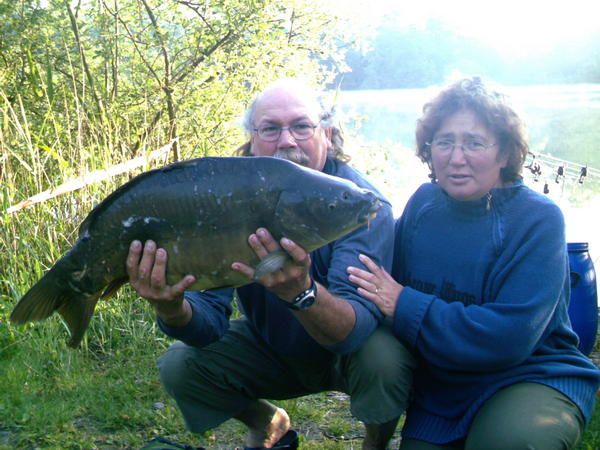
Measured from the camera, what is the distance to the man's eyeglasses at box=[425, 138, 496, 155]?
93.4 inches

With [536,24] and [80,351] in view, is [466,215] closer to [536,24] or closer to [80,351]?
[80,351]

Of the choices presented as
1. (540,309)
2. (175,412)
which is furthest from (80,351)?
(540,309)

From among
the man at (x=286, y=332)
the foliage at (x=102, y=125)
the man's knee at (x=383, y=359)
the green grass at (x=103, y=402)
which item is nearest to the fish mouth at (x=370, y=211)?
the man at (x=286, y=332)

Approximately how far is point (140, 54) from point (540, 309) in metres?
5.03

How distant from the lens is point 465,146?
2.39 m

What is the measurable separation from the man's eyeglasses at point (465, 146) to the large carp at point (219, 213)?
0.47 m

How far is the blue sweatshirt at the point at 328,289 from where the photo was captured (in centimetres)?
228

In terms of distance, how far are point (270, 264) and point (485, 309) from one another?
0.68 m

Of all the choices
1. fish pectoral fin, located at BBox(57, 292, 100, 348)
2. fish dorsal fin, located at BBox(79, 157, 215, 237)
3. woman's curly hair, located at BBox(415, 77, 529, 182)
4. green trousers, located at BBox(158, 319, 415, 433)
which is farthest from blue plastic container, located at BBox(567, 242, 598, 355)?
fish pectoral fin, located at BBox(57, 292, 100, 348)

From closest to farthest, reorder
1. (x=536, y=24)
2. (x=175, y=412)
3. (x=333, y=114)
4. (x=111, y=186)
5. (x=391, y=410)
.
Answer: (x=391, y=410) → (x=333, y=114) → (x=175, y=412) → (x=111, y=186) → (x=536, y=24)

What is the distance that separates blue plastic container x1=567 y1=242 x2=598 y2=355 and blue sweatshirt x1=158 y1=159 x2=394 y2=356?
3.05ft

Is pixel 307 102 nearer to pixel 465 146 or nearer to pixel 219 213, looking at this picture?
pixel 465 146

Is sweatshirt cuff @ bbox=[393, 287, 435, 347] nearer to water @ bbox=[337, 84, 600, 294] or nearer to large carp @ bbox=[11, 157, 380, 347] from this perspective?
Result: large carp @ bbox=[11, 157, 380, 347]

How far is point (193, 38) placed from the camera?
643 centimetres
